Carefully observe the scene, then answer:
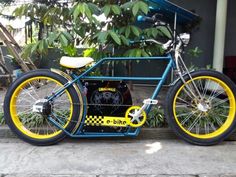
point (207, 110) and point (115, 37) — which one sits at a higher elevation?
point (115, 37)

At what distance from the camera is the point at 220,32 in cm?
594

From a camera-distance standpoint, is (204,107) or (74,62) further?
(204,107)

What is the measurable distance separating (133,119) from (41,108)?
104 centimetres

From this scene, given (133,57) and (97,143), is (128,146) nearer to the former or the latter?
(97,143)

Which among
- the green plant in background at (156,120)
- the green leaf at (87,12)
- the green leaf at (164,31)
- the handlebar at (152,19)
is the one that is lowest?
the green plant in background at (156,120)

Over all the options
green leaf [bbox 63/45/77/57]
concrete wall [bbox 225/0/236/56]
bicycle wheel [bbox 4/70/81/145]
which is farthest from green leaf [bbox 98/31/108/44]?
concrete wall [bbox 225/0/236/56]

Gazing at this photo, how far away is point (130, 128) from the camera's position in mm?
3795

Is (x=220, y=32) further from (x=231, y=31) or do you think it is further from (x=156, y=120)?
(x=156, y=120)

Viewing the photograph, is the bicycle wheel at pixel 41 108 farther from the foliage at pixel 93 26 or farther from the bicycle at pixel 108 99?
the foliage at pixel 93 26

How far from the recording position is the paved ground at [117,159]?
3.07 meters

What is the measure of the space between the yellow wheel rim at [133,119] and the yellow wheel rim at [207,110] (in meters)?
0.37

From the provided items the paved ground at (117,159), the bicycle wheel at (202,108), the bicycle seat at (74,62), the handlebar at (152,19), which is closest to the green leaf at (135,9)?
the handlebar at (152,19)

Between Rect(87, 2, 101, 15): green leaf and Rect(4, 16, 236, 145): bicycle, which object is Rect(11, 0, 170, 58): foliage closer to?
Rect(87, 2, 101, 15): green leaf

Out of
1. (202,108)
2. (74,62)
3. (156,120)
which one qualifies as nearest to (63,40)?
(74,62)
